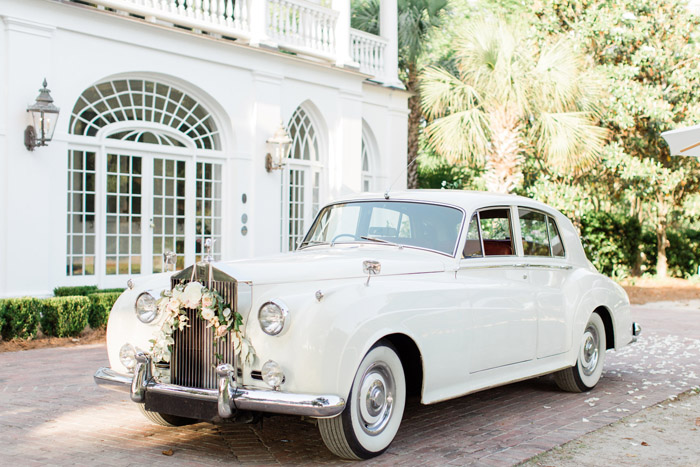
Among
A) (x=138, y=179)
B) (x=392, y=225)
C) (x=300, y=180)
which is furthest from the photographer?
(x=300, y=180)

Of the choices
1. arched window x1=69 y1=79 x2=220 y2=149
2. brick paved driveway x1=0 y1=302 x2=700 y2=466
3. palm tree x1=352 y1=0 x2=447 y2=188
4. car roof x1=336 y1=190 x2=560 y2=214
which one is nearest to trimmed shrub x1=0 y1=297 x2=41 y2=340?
brick paved driveway x1=0 y1=302 x2=700 y2=466

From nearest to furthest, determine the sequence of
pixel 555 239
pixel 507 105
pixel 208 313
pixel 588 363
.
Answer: pixel 208 313 < pixel 555 239 < pixel 588 363 < pixel 507 105

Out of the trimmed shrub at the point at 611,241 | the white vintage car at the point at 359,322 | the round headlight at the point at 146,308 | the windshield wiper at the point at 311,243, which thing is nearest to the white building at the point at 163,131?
the windshield wiper at the point at 311,243

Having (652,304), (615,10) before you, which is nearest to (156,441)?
(652,304)

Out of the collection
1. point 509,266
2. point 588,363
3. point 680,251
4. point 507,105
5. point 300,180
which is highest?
point 507,105

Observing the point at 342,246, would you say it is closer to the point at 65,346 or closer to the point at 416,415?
the point at 416,415

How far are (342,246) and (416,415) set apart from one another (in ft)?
4.66

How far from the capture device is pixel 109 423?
18.4ft

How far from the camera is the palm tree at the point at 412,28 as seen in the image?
67.6 ft

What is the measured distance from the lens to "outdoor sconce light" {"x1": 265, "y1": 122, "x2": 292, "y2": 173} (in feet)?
45.1

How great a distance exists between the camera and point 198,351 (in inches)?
183

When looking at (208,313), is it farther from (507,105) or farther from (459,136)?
(507,105)

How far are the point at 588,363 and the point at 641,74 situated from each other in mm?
13074

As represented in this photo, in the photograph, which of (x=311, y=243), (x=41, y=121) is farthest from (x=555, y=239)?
(x=41, y=121)
